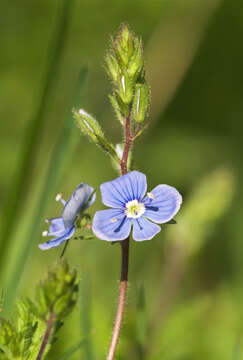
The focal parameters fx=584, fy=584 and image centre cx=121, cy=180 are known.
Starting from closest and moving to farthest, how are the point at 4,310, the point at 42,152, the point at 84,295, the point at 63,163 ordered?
the point at 4,310 → the point at 84,295 → the point at 63,163 → the point at 42,152

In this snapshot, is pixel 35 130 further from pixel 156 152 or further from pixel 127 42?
pixel 156 152

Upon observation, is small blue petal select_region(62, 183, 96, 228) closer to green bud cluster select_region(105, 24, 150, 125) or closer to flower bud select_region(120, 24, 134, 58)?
green bud cluster select_region(105, 24, 150, 125)

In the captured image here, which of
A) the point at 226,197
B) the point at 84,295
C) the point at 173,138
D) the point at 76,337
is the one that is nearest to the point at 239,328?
the point at 226,197

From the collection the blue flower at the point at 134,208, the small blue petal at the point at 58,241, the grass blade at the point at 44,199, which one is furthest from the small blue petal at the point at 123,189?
the grass blade at the point at 44,199

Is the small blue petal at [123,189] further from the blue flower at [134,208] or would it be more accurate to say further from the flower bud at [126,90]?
the flower bud at [126,90]

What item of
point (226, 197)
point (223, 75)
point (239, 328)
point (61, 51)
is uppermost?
point (223, 75)

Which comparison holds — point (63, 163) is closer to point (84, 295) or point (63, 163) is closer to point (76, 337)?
point (84, 295)

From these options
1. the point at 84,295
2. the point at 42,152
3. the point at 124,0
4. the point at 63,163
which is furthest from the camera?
the point at 124,0
